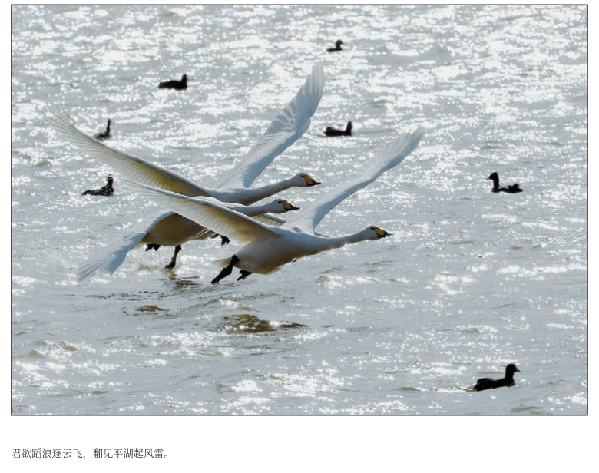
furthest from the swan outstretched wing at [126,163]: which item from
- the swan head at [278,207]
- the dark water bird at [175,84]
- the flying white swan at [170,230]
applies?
the dark water bird at [175,84]

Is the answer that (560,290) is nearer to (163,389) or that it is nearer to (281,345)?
(281,345)

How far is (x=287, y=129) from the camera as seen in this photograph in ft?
69.2

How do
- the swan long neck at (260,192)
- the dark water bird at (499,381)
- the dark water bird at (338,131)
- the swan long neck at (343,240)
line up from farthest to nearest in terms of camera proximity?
the dark water bird at (338,131)
the swan long neck at (260,192)
the swan long neck at (343,240)
the dark water bird at (499,381)

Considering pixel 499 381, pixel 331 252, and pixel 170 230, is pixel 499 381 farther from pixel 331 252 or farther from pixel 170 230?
pixel 331 252

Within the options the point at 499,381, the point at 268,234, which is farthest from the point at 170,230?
the point at 499,381

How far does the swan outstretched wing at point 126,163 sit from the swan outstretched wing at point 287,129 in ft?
5.95

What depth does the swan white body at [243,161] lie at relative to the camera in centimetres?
1745

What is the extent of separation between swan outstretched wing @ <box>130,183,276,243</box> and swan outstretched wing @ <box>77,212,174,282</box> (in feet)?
4.64

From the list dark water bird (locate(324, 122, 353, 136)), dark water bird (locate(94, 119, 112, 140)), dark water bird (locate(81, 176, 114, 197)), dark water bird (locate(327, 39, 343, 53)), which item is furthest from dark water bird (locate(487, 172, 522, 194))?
dark water bird (locate(327, 39, 343, 53))

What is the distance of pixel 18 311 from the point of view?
17797mm

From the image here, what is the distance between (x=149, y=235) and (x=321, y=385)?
5.02m

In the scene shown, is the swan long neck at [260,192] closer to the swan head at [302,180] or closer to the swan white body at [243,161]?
the swan white body at [243,161]

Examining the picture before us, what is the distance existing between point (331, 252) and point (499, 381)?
6.70 metres

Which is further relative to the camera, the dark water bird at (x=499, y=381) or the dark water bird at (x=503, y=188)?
the dark water bird at (x=503, y=188)
